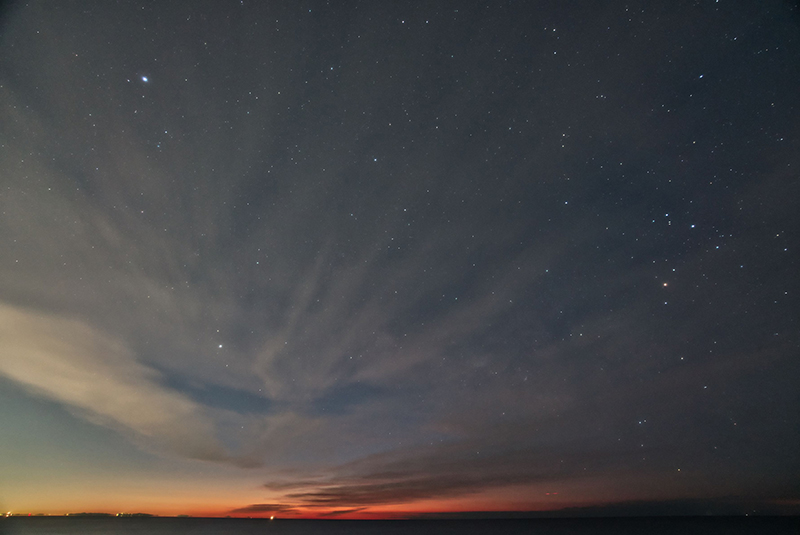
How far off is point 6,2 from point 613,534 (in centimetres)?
10481

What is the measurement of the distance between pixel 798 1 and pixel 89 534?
3863 inches

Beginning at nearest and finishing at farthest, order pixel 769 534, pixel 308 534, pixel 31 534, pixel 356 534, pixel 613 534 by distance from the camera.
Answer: pixel 31 534 < pixel 769 534 < pixel 613 534 < pixel 356 534 < pixel 308 534

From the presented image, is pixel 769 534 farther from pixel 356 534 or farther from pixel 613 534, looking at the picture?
pixel 356 534

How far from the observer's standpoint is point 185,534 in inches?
2726

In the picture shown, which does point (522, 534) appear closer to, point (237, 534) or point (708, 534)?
point (708, 534)

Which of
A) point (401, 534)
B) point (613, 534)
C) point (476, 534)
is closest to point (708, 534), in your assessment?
point (613, 534)

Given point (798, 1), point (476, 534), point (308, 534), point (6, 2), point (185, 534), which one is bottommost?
point (308, 534)

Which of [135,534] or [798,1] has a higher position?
[798,1]

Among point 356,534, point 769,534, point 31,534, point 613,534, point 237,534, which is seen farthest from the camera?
point 356,534

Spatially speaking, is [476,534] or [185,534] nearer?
[185,534]

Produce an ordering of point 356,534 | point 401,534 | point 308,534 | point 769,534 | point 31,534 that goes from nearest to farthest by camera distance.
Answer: point 31,534
point 769,534
point 356,534
point 401,534
point 308,534

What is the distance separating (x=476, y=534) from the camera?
83.4 m

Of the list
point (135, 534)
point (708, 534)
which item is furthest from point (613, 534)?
point (135, 534)

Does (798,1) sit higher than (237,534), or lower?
higher
